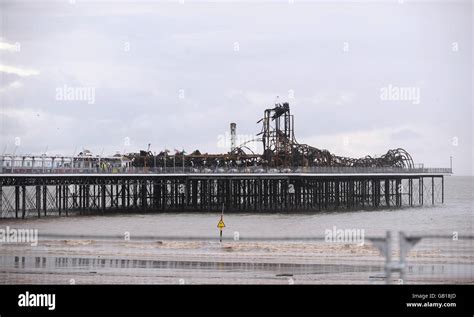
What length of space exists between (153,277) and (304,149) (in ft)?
158

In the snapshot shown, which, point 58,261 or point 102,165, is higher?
point 102,165

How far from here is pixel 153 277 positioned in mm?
22266

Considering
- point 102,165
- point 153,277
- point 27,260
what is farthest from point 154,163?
point 153,277

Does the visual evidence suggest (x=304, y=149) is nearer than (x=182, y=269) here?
No

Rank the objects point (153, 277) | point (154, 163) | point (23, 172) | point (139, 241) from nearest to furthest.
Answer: point (153, 277)
point (139, 241)
point (23, 172)
point (154, 163)

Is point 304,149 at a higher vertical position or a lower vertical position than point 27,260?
higher
